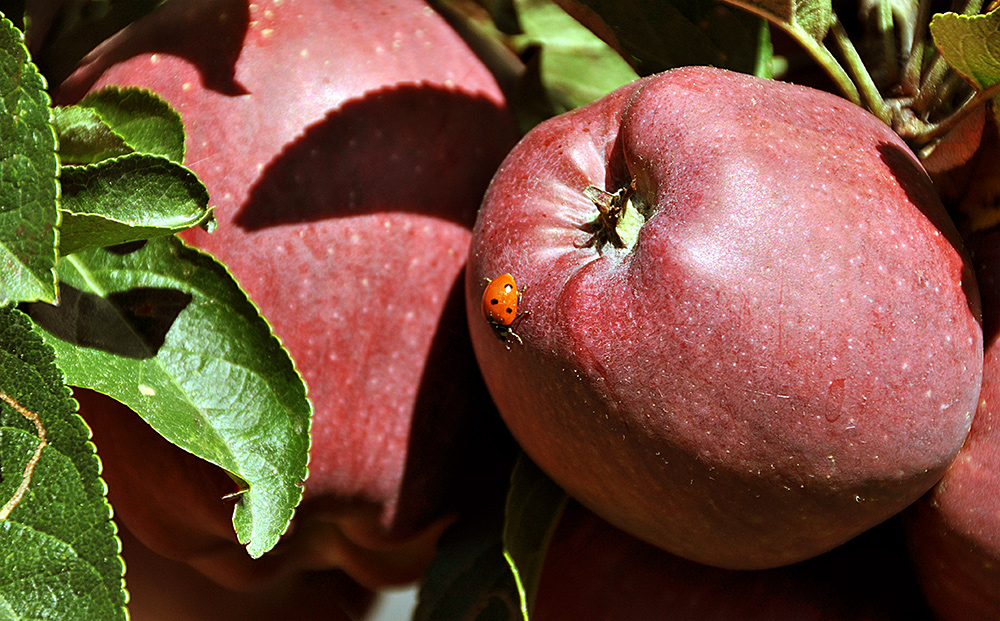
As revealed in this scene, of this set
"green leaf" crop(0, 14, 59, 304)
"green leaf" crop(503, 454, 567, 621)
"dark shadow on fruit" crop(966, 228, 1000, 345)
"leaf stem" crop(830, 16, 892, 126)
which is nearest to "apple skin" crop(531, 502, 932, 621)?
"green leaf" crop(503, 454, 567, 621)

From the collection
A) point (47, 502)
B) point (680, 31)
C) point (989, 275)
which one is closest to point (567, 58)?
point (680, 31)

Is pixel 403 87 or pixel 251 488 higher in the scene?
pixel 403 87

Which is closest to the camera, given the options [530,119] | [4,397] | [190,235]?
[4,397]

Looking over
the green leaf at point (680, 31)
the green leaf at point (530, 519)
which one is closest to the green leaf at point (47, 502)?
the green leaf at point (530, 519)

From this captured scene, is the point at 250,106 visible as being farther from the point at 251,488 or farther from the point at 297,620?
the point at 297,620

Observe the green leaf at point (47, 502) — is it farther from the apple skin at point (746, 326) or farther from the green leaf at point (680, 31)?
the green leaf at point (680, 31)

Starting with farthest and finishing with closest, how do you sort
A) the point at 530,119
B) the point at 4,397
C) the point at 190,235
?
the point at 530,119, the point at 190,235, the point at 4,397

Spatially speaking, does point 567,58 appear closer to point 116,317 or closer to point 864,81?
point 864,81

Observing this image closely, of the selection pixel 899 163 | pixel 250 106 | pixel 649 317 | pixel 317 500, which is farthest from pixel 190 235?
pixel 899 163
